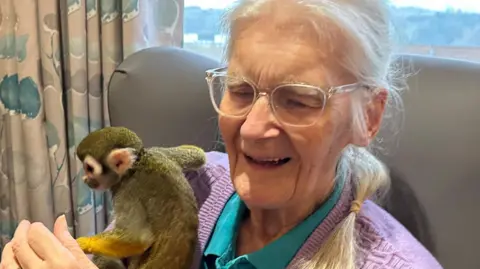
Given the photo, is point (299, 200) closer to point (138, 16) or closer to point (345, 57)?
point (345, 57)

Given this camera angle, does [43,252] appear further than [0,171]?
No

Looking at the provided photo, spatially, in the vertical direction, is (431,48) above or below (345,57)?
below

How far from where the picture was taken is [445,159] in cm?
110

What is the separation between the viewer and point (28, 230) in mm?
978

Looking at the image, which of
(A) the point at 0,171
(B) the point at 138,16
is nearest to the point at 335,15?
(B) the point at 138,16

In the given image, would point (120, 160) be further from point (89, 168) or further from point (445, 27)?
point (445, 27)

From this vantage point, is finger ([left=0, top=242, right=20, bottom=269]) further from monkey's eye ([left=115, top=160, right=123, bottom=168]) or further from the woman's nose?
the woman's nose

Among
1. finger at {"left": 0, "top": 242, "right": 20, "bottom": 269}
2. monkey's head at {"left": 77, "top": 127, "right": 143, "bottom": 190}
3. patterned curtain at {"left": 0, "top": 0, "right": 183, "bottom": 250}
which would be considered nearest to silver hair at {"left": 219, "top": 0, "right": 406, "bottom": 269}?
monkey's head at {"left": 77, "top": 127, "right": 143, "bottom": 190}

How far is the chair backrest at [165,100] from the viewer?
1.29 meters

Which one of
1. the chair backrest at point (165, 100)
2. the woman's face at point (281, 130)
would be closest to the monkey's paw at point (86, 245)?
the woman's face at point (281, 130)

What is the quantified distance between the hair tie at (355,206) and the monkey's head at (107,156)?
33 cm

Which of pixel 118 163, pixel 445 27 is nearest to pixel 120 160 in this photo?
pixel 118 163

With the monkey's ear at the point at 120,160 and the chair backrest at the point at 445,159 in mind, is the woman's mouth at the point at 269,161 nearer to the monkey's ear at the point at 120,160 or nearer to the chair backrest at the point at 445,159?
the monkey's ear at the point at 120,160

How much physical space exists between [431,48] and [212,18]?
0.58 m
